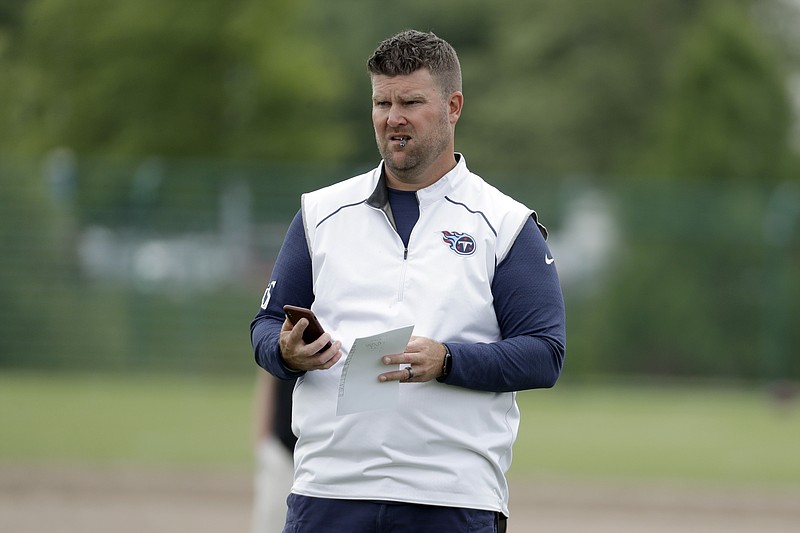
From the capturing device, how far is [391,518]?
12.3ft

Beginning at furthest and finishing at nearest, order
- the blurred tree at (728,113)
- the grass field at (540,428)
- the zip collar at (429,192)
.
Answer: the blurred tree at (728,113) → the grass field at (540,428) → the zip collar at (429,192)

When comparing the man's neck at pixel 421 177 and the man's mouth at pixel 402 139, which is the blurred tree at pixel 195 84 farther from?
the man's mouth at pixel 402 139

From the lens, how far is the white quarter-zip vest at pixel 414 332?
374 cm

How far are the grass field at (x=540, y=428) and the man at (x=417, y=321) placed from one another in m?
8.57

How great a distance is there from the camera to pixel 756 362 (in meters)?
21.6

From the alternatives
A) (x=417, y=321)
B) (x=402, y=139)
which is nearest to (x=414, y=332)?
(x=417, y=321)

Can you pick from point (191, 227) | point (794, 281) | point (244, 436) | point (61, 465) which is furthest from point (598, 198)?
point (61, 465)

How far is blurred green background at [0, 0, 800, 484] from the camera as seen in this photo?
1827 centimetres

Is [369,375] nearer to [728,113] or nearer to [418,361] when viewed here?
[418,361]

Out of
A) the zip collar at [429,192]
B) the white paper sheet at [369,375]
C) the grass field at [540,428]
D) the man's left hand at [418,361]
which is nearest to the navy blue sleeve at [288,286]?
the zip collar at [429,192]

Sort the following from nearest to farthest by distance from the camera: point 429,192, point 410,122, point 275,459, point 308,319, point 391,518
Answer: point 308,319, point 391,518, point 410,122, point 429,192, point 275,459

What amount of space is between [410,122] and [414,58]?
18 cm

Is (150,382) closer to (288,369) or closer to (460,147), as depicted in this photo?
(288,369)

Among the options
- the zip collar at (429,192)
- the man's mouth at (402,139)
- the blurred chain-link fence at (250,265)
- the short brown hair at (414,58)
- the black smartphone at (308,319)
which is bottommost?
the black smartphone at (308,319)
